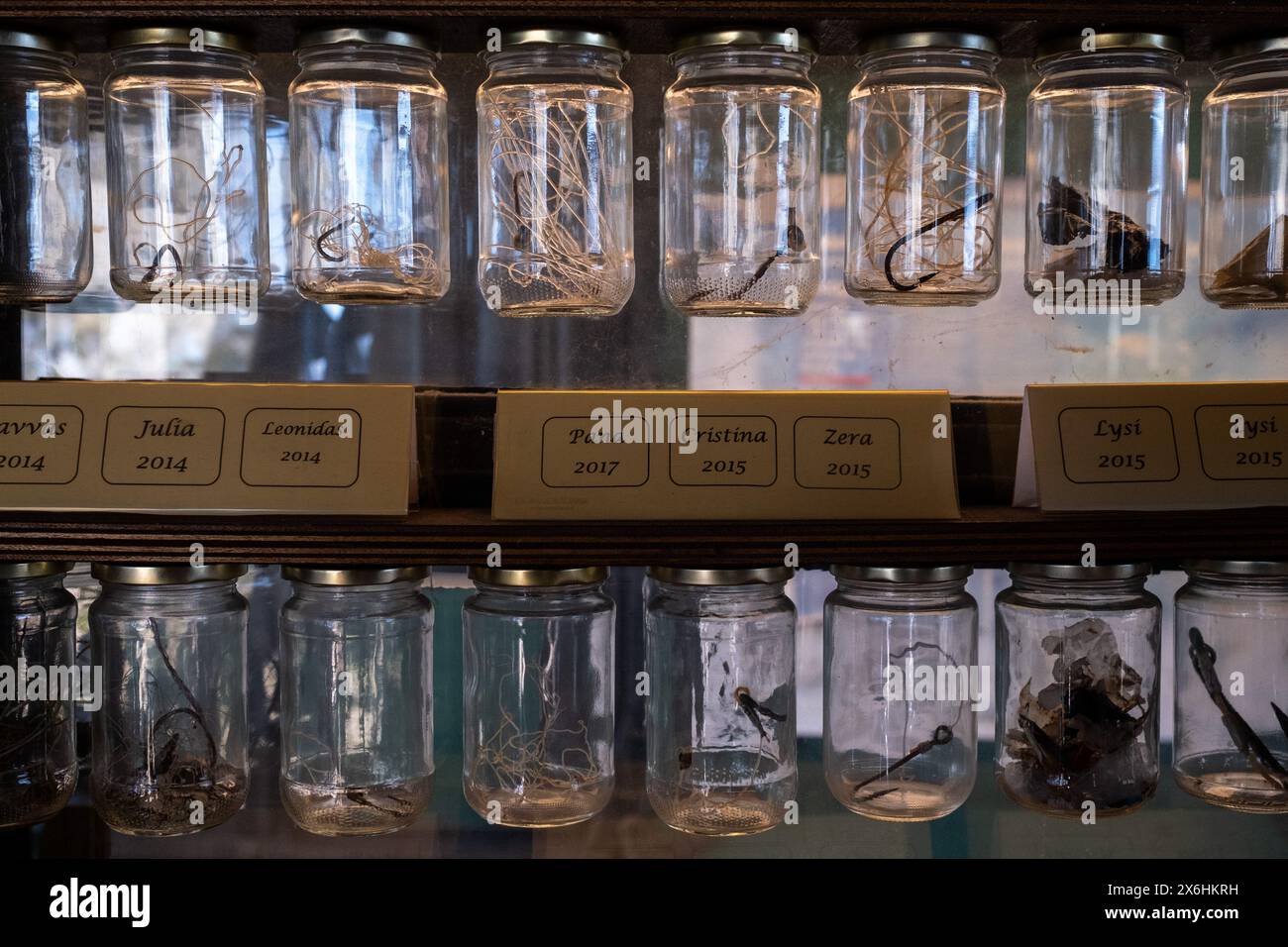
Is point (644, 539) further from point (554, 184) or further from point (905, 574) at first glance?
point (554, 184)

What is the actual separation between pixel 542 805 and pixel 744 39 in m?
0.73

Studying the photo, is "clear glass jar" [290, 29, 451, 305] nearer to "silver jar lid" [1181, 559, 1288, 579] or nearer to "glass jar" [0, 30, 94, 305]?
"glass jar" [0, 30, 94, 305]

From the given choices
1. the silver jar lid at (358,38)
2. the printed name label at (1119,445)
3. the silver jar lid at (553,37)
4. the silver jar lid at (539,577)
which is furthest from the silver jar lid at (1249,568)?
the silver jar lid at (358,38)

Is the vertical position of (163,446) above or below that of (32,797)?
above

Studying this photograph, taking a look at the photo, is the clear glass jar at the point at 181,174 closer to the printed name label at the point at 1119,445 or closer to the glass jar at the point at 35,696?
the glass jar at the point at 35,696

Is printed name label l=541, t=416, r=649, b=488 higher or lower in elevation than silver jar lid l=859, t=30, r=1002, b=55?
lower

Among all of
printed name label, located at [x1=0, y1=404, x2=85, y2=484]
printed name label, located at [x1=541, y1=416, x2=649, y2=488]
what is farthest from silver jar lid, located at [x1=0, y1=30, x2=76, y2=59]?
printed name label, located at [x1=541, y1=416, x2=649, y2=488]

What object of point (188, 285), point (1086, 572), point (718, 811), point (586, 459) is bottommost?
point (718, 811)

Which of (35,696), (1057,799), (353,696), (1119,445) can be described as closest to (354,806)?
(353,696)

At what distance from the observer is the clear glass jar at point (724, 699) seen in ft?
3.92

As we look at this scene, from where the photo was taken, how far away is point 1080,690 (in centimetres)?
114

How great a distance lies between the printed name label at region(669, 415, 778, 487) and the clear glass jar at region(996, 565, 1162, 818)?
280 mm

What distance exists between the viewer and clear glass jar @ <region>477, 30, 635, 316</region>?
3.68 ft

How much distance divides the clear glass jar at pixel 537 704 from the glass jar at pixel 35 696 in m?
0.39
